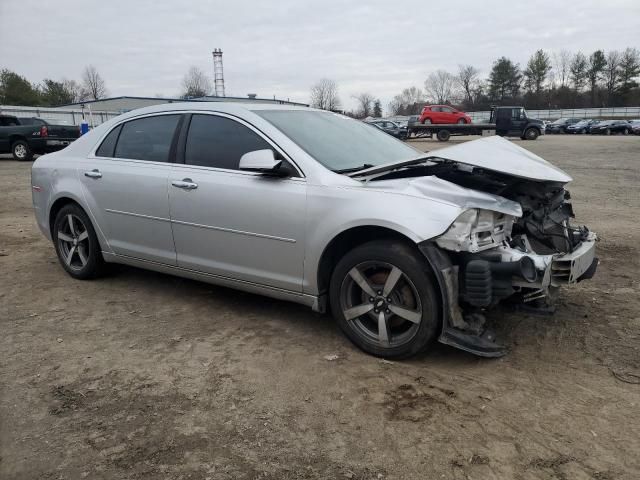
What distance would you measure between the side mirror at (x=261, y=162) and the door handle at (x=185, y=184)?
1.96 feet

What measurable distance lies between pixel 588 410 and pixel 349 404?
4.12 feet

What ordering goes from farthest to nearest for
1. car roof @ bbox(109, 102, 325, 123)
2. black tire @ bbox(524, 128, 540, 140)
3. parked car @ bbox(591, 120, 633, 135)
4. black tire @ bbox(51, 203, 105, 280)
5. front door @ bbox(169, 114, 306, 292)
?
parked car @ bbox(591, 120, 633, 135) → black tire @ bbox(524, 128, 540, 140) → black tire @ bbox(51, 203, 105, 280) → car roof @ bbox(109, 102, 325, 123) → front door @ bbox(169, 114, 306, 292)

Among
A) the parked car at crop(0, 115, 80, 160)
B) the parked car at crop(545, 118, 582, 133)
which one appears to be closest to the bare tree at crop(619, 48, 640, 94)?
the parked car at crop(545, 118, 582, 133)

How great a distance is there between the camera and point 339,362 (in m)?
3.33

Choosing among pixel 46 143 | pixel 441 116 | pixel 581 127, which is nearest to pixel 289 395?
pixel 46 143

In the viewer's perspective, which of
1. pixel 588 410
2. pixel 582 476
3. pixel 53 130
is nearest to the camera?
pixel 582 476

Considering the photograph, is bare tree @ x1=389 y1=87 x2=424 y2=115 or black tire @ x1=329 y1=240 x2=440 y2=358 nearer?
black tire @ x1=329 y1=240 x2=440 y2=358

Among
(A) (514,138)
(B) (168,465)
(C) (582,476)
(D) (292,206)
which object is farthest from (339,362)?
(A) (514,138)

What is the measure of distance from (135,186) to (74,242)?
3.93 feet

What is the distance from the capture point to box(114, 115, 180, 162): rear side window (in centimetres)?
433

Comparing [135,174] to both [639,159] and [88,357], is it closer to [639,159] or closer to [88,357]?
[88,357]

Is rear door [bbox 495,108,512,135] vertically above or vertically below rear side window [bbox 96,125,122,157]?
above

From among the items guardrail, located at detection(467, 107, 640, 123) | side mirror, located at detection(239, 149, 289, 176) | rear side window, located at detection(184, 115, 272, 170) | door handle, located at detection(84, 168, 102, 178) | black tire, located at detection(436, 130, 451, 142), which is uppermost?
guardrail, located at detection(467, 107, 640, 123)

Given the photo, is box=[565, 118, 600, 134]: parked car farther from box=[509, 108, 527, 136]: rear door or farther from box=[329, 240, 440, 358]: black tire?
box=[329, 240, 440, 358]: black tire
